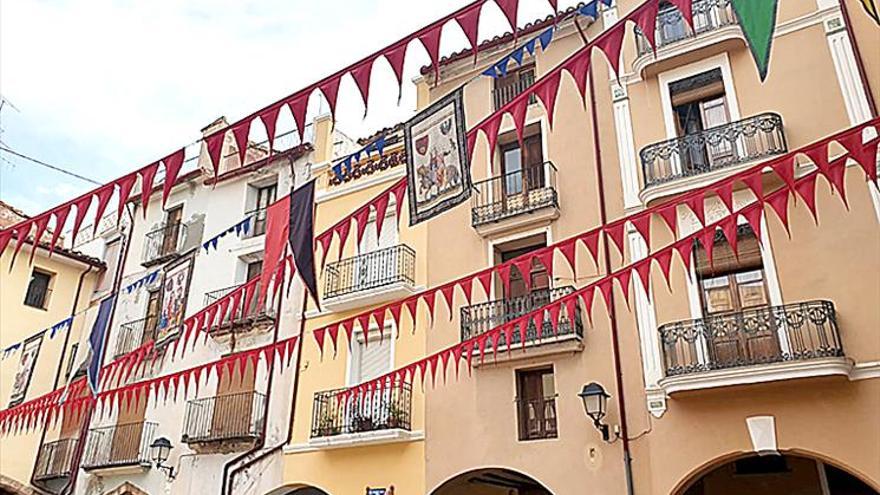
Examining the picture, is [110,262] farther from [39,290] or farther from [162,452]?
[162,452]

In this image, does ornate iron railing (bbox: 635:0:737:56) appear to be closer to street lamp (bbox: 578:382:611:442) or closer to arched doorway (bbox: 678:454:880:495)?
street lamp (bbox: 578:382:611:442)

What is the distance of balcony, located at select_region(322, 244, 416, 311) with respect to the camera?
39.0ft

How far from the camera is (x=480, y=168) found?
40.2ft

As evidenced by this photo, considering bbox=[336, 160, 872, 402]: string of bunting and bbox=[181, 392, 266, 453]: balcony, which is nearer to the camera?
bbox=[336, 160, 872, 402]: string of bunting

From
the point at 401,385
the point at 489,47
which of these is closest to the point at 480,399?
the point at 401,385

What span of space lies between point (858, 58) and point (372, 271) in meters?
8.38

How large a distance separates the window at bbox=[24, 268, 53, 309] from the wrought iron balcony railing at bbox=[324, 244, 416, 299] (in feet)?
34.0

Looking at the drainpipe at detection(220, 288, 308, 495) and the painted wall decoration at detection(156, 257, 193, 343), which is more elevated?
the painted wall decoration at detection(156, 257, 193, 343)

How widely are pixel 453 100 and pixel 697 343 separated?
5039mm

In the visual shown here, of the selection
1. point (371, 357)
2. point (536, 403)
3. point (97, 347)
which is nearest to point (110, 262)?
point (97, 347)

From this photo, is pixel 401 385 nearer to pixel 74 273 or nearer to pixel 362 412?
pixel 362 412

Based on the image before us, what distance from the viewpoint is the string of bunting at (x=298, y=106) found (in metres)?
4.62

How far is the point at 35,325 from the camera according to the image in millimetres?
17969

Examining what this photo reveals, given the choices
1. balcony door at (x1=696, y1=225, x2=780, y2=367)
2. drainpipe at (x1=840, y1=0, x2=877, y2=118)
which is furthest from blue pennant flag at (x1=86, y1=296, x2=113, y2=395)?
drainpipe at (x1=840, y1=0, x2=877, y2=118)
